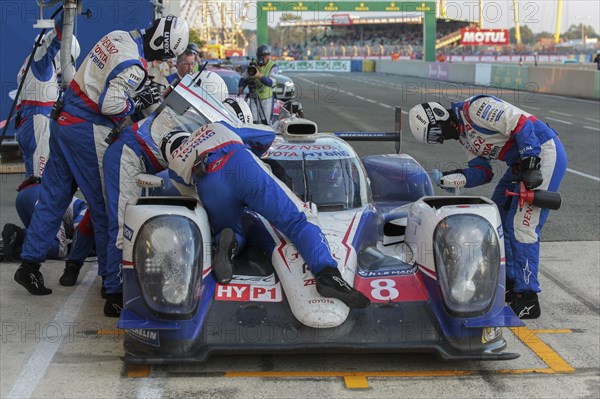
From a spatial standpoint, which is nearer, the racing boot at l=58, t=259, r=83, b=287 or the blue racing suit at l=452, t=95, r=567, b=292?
the blue racing suit at l=452, t=95, r=567, b=292

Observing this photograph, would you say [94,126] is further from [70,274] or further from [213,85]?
[70,274]

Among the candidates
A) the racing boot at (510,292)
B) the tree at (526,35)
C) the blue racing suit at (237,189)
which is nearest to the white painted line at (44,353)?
the blue racing suit at (237,189)

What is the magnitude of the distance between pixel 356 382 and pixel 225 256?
3.58ft

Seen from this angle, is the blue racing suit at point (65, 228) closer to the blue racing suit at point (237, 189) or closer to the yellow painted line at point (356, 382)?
the blue racing suit at point (237, 189)

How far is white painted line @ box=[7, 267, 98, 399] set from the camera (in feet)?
16.2

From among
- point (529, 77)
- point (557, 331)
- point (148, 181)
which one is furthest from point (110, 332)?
point (529, 77)

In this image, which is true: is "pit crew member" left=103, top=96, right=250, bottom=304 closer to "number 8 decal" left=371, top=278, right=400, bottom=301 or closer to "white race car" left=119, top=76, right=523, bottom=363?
Answer: "white race car" left=119, top=76, right=523, bottom=363

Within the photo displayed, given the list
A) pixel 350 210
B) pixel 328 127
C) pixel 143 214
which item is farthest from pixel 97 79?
pixel 328 127

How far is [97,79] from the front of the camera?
653 cm

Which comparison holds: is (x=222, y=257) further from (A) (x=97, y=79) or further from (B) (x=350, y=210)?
(A) (x=97, y=79)

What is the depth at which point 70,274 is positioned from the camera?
7.14m

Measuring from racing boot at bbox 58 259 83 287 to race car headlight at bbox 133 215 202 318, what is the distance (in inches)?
85.5


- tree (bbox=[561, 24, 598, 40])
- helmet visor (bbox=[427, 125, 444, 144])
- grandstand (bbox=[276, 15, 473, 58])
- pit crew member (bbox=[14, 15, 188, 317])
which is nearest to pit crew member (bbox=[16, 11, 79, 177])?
pit crew member (bbox=[14, 15, 188, 317])

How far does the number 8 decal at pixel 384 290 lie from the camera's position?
17.2ft
